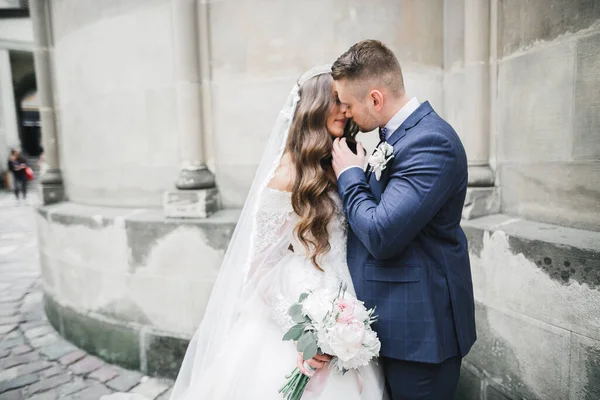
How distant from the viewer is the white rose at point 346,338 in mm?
1350

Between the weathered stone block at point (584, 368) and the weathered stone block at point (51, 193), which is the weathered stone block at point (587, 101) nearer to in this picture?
the weathered stone block at point (584, 368)

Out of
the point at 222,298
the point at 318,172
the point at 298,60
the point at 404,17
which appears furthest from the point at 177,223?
the point at 404,17

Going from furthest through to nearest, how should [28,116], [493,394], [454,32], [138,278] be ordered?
[28,116] < [138,278] < [454,32] < [493,394]

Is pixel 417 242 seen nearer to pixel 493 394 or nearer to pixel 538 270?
pixel 538 270

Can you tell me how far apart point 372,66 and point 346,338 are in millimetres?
992

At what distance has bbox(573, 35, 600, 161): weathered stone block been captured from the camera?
1.98m

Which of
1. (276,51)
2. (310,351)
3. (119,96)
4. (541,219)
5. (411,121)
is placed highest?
(276,51)

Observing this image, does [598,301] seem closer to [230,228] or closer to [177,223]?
[230,228]

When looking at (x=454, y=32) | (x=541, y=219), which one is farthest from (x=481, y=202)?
(x=454, y=32)

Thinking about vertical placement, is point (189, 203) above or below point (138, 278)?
above

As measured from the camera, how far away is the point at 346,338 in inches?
53.2

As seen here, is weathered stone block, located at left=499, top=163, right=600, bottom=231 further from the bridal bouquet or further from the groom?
the bridal bouquet

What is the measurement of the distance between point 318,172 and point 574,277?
4.55 feet

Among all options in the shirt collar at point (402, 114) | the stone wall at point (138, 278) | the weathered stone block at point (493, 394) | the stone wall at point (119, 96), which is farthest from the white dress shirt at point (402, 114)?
the stone wall at point (119, 96)
